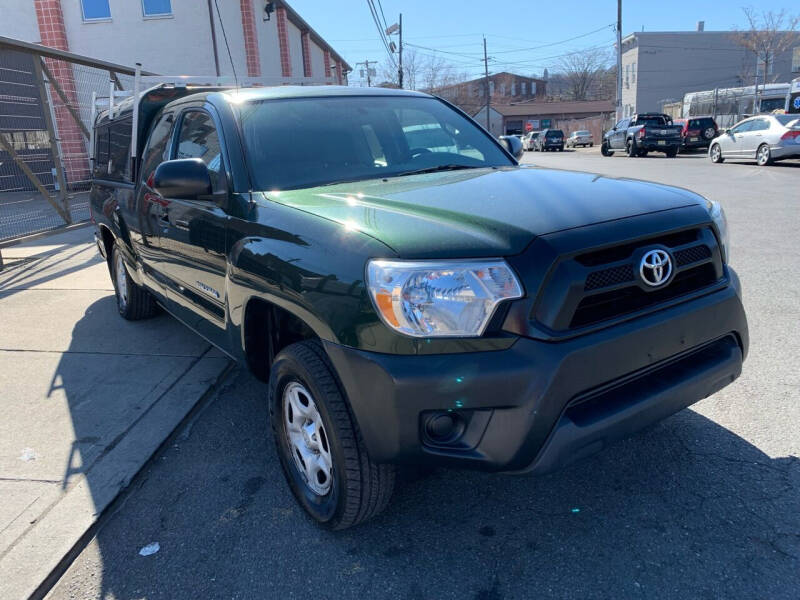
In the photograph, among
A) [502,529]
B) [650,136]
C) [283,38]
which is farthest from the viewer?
[283,38]

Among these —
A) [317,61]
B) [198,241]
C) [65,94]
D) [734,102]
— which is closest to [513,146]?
[198,241]

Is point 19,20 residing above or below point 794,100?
above

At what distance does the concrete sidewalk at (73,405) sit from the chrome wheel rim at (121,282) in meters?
0.20

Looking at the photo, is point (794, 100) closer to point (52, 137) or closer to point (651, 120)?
point (651, 120)

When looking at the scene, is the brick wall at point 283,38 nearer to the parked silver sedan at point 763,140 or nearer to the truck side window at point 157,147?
the parked silver sedan at point 763,140

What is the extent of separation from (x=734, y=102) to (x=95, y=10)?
35269 mm

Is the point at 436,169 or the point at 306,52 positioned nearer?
the point at 436,169

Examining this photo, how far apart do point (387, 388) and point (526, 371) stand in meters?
0.45

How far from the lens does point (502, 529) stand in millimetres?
2549

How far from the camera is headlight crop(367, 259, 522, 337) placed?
6.72 feet

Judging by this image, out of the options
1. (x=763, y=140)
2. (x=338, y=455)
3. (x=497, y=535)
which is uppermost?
(x=763, y=140)

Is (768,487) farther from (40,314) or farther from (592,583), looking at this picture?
(40,314)

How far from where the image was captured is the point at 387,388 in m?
2.07

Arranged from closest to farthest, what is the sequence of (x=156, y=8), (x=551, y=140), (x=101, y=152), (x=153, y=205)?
(x=153, y=205)
(x=101, y=152)
(x=156, y=8)
(x=551, y=140)
